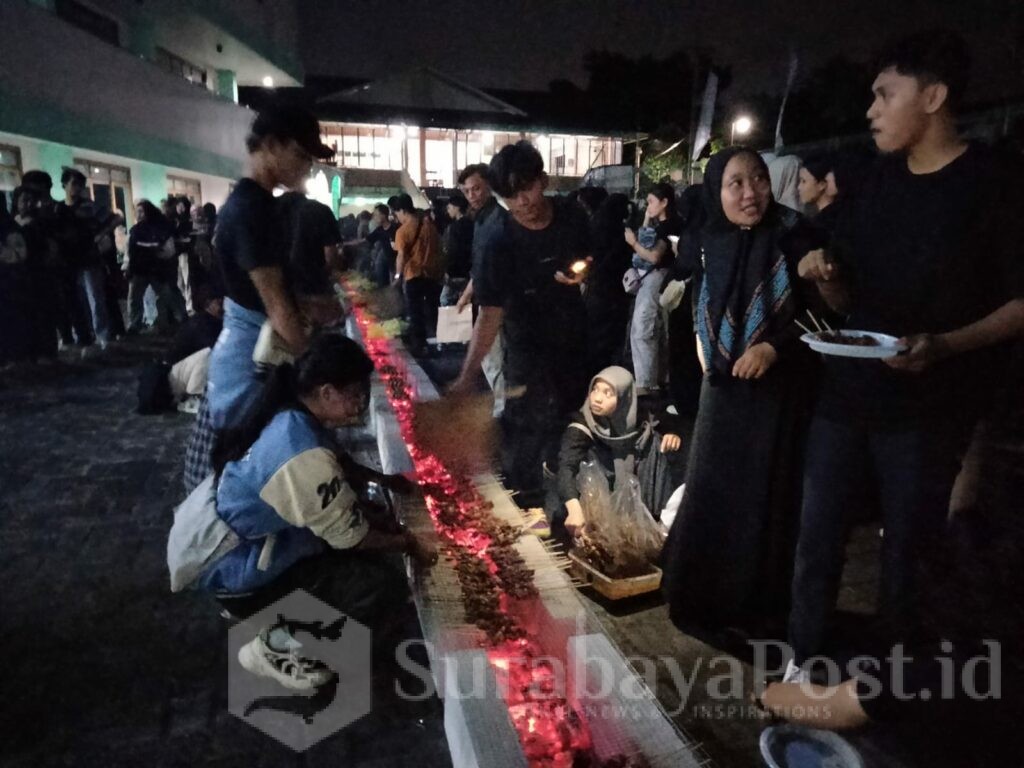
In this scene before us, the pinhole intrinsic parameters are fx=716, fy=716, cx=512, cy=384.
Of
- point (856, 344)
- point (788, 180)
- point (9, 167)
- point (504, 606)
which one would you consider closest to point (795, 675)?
point (504, 606)

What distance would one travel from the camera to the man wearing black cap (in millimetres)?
3123

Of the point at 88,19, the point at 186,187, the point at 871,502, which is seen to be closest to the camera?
the point at 871,502

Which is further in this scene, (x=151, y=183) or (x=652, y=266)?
(x=151, y=183)

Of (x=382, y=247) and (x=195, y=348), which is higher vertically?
(x=382, y=247)

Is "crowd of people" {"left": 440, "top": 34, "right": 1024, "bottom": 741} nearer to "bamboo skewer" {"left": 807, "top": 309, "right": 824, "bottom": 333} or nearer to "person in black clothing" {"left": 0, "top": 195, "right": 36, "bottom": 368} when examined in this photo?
"bamboo skewer" {"left": 807, "top": 309, "right": 824, "bottom": 333}

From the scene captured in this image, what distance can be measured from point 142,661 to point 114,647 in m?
0.20

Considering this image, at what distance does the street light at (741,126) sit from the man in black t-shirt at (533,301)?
69.9 ft

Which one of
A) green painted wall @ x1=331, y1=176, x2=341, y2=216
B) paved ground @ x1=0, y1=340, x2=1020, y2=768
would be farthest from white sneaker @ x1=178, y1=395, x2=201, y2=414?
green painted wall @ x1=331, y1=176, x2=341, y2=216

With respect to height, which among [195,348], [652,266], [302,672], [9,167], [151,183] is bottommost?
[302,672]

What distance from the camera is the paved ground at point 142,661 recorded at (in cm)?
257

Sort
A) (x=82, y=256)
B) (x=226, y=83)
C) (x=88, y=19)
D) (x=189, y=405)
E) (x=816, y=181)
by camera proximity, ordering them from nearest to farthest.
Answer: (x=816, y=181), (x=189, y=405), (x=82, y=256), (x=88, y=19), (x=226, y=83)

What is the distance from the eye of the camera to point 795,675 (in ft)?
8.73

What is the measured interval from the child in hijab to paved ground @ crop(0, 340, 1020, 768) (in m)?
0.71

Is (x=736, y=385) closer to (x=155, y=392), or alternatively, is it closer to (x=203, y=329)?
(x=203, y=329)
